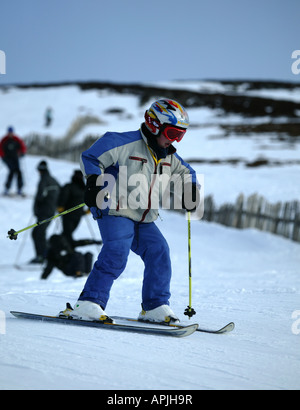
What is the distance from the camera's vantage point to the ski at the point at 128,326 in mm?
3568

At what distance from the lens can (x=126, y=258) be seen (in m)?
3.89

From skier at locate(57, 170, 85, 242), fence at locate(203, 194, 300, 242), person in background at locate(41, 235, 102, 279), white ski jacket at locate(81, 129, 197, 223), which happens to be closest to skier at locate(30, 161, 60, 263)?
skier at locate(57, 170, 85, 242)

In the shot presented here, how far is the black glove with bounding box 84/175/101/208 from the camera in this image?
146 inches

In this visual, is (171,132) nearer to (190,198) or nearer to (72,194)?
(190,198)

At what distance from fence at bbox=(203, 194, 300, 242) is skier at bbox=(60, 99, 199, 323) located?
8.58 meters

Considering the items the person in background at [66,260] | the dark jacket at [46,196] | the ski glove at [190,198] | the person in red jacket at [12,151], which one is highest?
the person in red jacket at [12,151]

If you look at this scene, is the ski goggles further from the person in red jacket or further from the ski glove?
the person in red jacket

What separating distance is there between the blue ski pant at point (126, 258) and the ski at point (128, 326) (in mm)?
160

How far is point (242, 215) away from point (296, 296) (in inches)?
314

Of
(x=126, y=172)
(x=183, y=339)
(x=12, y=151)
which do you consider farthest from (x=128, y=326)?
(x=12, y=151)

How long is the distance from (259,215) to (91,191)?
984 centimetres

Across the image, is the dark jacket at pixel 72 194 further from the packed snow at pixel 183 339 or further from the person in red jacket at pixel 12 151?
the person in red jacket at pixel 12 151

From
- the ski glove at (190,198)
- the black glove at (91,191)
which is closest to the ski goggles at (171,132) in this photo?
the ski glove at (190,198)
